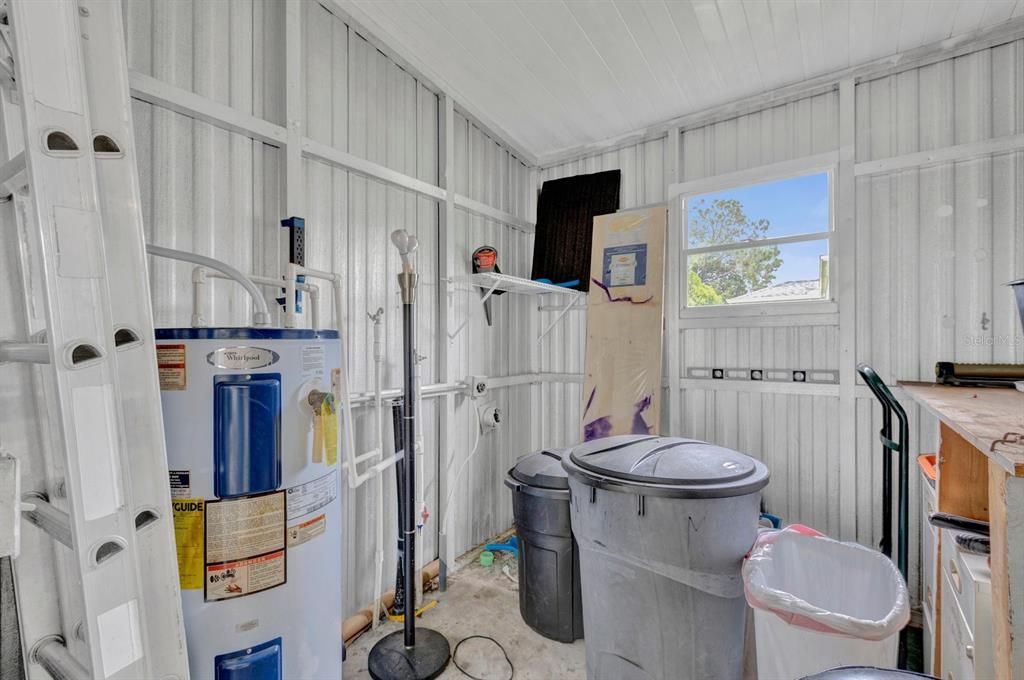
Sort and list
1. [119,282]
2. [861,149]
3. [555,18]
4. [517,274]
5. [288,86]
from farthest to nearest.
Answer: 1. [517,274]
2. [861,149]
3. [555,18]
4. [288,86]
5. [119,282]

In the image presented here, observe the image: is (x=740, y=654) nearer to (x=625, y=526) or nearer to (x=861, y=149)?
(x=625, y=526)

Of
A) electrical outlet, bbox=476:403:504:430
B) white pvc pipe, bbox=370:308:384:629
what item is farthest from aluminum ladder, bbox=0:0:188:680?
electrical outlet, bbox=476:403:504:430

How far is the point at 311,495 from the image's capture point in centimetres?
131

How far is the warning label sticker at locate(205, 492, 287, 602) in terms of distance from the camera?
1.15 meters

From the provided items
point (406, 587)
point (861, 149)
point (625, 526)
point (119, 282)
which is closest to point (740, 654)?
point (625, 526)

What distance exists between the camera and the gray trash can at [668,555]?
60.2 inches

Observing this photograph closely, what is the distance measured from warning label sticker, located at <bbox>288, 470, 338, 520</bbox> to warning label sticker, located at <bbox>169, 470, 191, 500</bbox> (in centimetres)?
23

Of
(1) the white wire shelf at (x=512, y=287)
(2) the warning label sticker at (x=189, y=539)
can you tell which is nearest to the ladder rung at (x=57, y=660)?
(2) the warning label sticker at (x=189, y=539)

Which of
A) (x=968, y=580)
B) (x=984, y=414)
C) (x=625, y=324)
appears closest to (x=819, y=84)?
(x=625, y=324)

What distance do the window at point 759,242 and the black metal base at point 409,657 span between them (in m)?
2.49

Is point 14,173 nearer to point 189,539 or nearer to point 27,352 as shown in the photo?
point 27,352

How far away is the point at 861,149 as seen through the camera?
8.53 feet

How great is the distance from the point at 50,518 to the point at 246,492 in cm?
41

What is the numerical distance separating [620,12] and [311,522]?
8.01 feet
